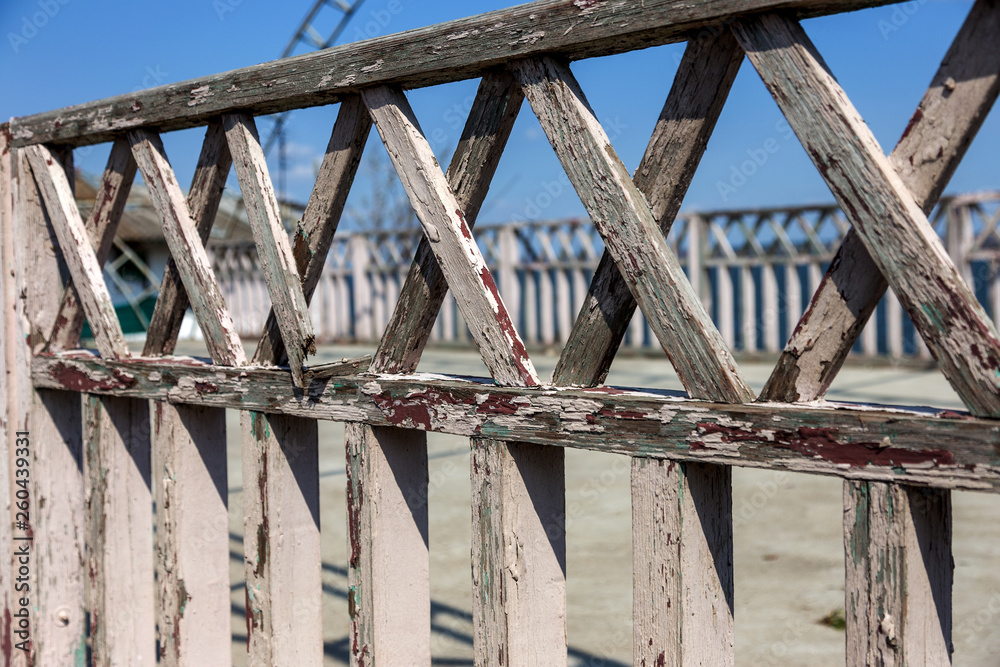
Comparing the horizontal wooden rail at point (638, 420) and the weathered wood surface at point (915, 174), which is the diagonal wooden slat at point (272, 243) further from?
the weathered wood surface at point (915, 174)

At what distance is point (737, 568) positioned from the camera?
3.51 metres

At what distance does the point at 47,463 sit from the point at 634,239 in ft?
5.89

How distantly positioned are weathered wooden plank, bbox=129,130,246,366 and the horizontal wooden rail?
60mm

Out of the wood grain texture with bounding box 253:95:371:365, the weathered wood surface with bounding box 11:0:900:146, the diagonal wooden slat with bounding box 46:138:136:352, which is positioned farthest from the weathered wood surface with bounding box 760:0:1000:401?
the diagonal wooden slat with bounding box 46:138:136:352

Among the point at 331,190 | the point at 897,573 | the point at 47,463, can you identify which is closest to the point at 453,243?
the point at 331,190

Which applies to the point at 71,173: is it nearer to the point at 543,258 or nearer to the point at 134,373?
the point at 134,373

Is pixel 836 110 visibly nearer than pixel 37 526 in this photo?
Yes

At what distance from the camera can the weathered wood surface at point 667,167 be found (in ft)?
3.87

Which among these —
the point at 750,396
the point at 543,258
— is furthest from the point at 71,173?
the point at 543,258

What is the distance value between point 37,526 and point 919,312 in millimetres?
2158

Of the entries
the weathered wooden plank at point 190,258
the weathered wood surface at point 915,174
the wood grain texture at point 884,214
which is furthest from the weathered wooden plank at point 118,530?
the wood grain texture at point 884,214

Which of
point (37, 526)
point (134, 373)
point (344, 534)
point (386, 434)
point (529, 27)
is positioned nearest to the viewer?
point (529, 27)

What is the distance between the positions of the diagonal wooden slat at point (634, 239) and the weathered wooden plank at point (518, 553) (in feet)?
1.10

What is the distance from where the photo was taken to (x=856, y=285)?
3.57 feet
